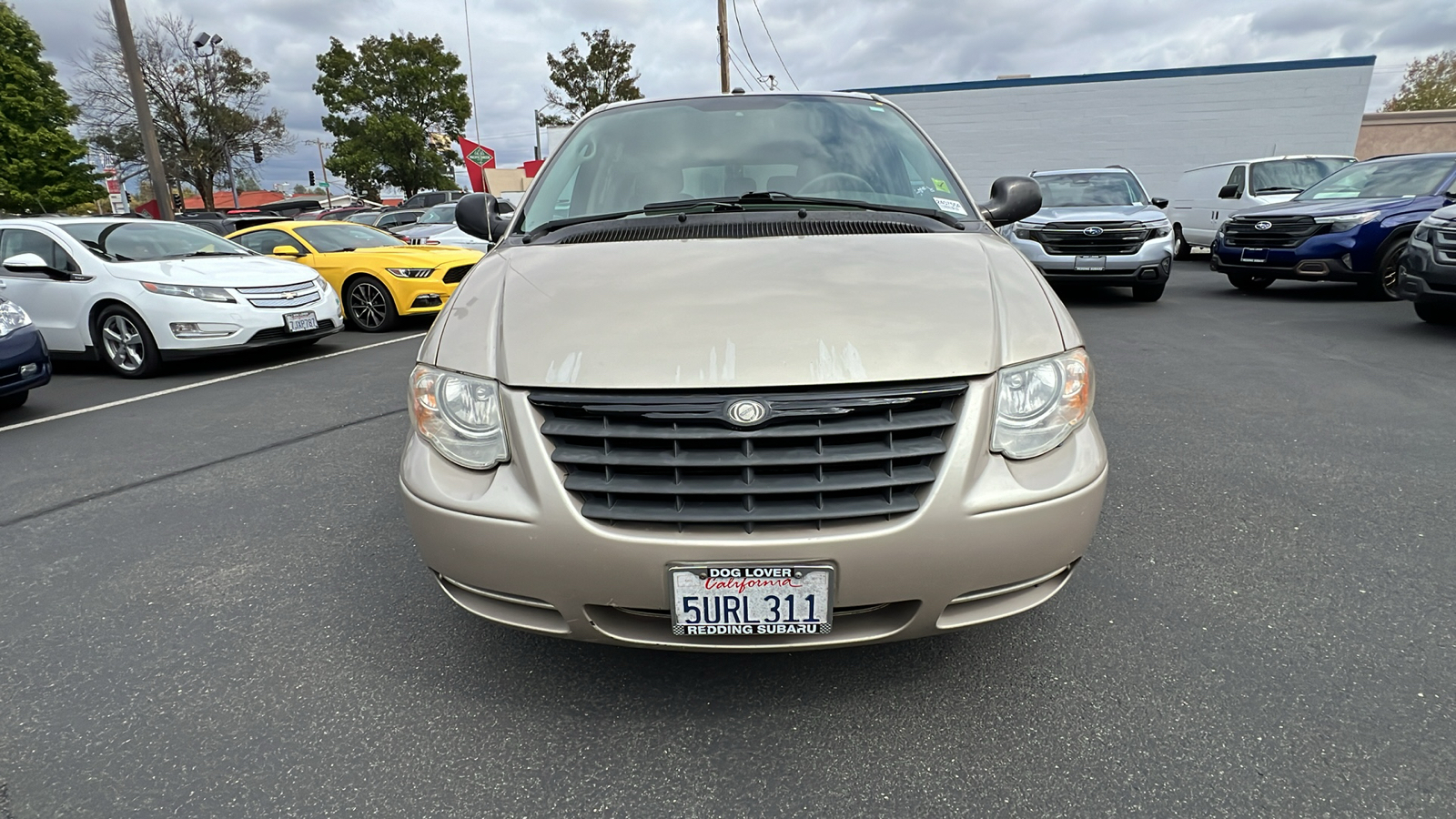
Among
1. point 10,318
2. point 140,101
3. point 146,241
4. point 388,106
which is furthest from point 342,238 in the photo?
point 388,106

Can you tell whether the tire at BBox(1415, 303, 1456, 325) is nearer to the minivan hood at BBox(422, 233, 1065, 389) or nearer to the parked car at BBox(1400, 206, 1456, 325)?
the parked car at BBox(1400, 206, 1456, 325)

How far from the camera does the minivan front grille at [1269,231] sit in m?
8.61

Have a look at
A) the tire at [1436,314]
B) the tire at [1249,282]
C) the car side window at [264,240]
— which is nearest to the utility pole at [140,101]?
the car side window at [264,240]

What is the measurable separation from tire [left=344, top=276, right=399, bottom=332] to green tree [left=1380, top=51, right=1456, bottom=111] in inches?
2272

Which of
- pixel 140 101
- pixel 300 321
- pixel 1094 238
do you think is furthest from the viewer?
pixel 140 101

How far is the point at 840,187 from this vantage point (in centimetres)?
294

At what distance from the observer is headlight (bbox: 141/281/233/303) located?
6613 millimetres

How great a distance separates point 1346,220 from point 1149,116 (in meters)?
13.7

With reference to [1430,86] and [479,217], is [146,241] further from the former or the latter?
[1430,86]

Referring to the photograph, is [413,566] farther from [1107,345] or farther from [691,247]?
[1107,345]

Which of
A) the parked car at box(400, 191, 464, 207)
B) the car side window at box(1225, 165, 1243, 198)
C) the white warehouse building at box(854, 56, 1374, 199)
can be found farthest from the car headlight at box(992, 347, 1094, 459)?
the parked car at box(400, 191, 464, 207)

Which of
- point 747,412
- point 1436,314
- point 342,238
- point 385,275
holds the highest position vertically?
point 342,238

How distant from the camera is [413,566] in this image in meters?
2.91

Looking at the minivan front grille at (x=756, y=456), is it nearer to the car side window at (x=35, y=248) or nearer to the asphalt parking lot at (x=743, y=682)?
the asphalt parking lot at (x=743, y=682)
